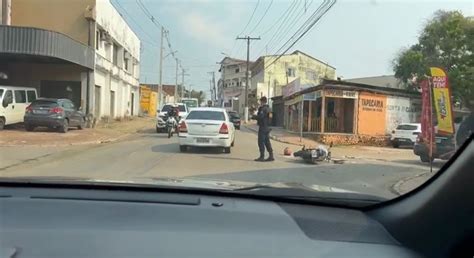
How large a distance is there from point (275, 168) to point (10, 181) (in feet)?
35.7

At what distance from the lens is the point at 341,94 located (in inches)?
1230

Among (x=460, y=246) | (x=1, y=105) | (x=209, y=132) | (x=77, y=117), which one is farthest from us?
(x=77, y=117)

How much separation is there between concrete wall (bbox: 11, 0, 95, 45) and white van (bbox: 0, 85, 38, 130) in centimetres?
728

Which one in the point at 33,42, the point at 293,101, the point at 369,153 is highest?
the point at 33,42

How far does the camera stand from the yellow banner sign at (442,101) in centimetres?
435

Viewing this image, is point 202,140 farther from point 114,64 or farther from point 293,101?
point 114,64

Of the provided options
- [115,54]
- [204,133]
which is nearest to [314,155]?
[204,133]

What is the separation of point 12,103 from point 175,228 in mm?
23748

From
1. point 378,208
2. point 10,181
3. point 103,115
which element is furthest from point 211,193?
point 103,115

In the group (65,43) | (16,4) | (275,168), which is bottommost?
(275,168)

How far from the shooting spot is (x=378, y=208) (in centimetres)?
324

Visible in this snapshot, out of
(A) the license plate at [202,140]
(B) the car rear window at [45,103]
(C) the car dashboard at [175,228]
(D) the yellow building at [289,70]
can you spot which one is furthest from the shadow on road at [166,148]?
(D) the yellow building at [289,70]

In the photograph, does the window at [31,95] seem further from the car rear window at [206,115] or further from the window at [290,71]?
the window at [290,71]

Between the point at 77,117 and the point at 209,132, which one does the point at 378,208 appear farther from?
the point at 77,117
